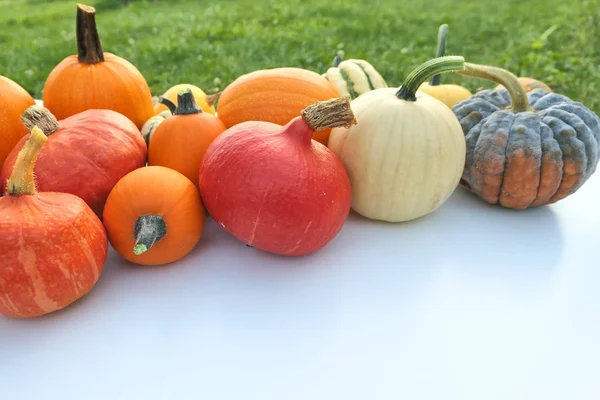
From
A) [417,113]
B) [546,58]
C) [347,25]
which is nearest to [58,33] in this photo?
[347,25]

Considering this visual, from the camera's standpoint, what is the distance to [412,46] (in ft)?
11.7

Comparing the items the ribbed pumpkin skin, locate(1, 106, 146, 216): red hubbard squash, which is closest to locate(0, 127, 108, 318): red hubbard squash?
locate(1, 106, 146, 216): red hubbard squash

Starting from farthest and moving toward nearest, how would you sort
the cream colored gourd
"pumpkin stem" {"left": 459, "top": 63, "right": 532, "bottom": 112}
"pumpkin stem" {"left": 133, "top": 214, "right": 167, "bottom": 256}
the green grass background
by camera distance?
the green grass background → "pumpkin stem" {"left": 459, "top": 63, "right": 532, "bottom": 112} → the cream colored gourd → "pumpkin stem" {"left": 133, "top": 214, "right": 167, "bottom": 256}

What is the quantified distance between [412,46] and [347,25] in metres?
0.58

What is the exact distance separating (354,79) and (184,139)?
0.60m

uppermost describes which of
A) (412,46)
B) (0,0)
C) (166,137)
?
(166,137)

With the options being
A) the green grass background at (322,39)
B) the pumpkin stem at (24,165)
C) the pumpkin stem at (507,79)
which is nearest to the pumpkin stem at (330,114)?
the pumpkin stem at (507,79)

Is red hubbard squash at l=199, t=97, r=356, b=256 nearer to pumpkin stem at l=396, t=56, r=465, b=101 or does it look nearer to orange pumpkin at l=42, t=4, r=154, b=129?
pumpkin stem at l=396, t=56, r=465, b=101

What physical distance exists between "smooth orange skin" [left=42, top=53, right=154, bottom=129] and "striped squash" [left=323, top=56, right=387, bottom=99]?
57 centimetres

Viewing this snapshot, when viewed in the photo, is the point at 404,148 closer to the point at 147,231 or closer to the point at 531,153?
the point at 531,153

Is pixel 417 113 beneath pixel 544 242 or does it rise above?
above

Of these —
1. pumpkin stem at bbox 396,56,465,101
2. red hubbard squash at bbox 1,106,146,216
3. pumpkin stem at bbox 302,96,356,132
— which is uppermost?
pumpkin stem at bbox 396,56,465,101

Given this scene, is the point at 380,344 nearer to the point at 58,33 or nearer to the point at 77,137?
the point at 77,137

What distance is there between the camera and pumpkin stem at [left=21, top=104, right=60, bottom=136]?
1.00 meters
